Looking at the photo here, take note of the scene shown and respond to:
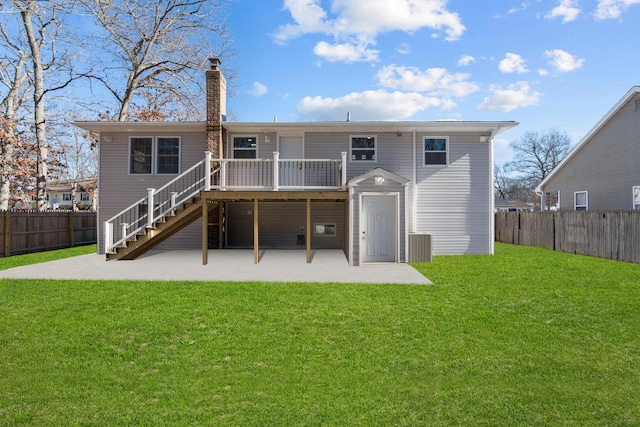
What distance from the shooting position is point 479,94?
19797mm

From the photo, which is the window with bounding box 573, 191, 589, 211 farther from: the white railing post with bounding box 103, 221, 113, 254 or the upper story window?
the white railing post with bounding box 103, 221, 113, 254

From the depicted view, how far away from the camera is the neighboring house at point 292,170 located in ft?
41.8

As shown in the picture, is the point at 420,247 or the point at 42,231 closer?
the point at 420,247

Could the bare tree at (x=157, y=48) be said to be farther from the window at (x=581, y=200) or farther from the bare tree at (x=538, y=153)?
the bare tree at (x=538, y=153)

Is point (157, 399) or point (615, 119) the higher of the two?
point (615, 119)

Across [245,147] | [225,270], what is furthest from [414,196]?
[225,270]

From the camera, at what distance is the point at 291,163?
43.2ft

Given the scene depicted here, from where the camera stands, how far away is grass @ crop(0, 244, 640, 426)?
2951 millimetres

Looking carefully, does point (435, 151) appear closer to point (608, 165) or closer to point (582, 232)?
point (582, 232)

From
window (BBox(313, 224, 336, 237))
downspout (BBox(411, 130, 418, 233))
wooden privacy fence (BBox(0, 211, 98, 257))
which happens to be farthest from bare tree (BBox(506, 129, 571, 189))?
wooden privacy fence (BBox(0, 211, 98, 257))

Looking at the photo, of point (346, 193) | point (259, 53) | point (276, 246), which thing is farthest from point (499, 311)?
point (259, 53)

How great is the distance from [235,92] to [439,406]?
26680 mm

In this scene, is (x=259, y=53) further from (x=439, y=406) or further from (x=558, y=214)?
(x=439, y=406)

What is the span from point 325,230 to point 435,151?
5231 mm
